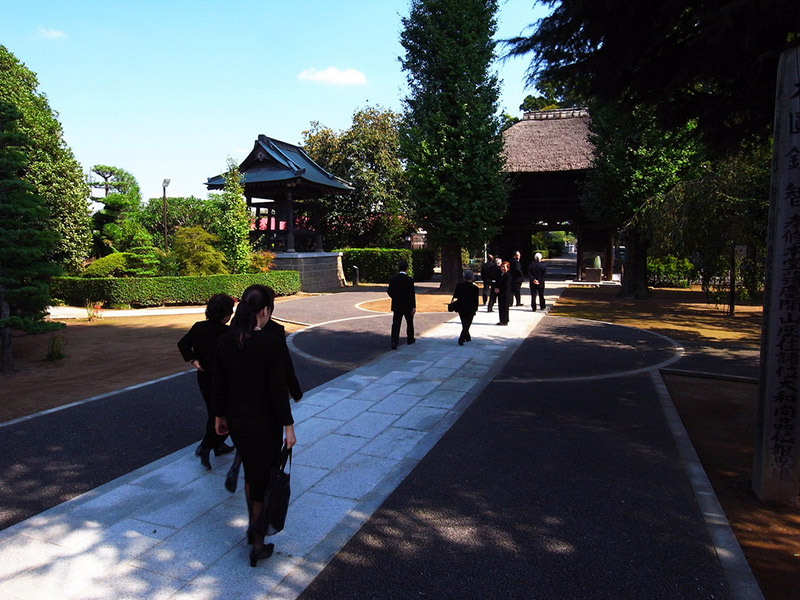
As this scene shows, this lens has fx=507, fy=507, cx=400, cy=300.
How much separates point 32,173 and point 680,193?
22443 millimetres

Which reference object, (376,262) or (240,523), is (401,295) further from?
(376,262)

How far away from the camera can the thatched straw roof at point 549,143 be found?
26.3m

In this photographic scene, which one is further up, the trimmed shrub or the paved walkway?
the trimmed shrub

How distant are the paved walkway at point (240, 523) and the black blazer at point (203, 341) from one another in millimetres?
1119

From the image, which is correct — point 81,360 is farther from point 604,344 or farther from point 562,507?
point 604,344

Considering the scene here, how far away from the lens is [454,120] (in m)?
21.7

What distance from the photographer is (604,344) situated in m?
11.3

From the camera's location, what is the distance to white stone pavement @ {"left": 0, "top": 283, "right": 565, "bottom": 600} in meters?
3.25

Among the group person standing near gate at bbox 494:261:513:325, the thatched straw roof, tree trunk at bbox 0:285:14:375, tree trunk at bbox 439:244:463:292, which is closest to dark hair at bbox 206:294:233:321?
tree trunk at bbox 0:285:14:375

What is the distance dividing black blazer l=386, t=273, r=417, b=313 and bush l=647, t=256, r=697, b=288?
18.0 meters

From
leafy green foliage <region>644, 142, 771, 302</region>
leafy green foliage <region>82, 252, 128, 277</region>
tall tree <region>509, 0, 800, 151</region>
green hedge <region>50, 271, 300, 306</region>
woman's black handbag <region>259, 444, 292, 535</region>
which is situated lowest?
woman's black handbag <region>259, 444, 292, 535</region>

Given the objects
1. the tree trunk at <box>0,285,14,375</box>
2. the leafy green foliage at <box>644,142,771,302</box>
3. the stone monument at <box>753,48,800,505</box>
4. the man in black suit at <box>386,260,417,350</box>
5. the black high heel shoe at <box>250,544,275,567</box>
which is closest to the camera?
the black high heel shoe at <box>250,544,275,567</box>

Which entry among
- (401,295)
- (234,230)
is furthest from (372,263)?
(401,295)

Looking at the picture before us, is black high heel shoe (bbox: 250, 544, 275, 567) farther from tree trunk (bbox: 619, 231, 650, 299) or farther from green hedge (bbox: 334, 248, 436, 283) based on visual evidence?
green hedge (bbox: 334, 248, 436, 283)
